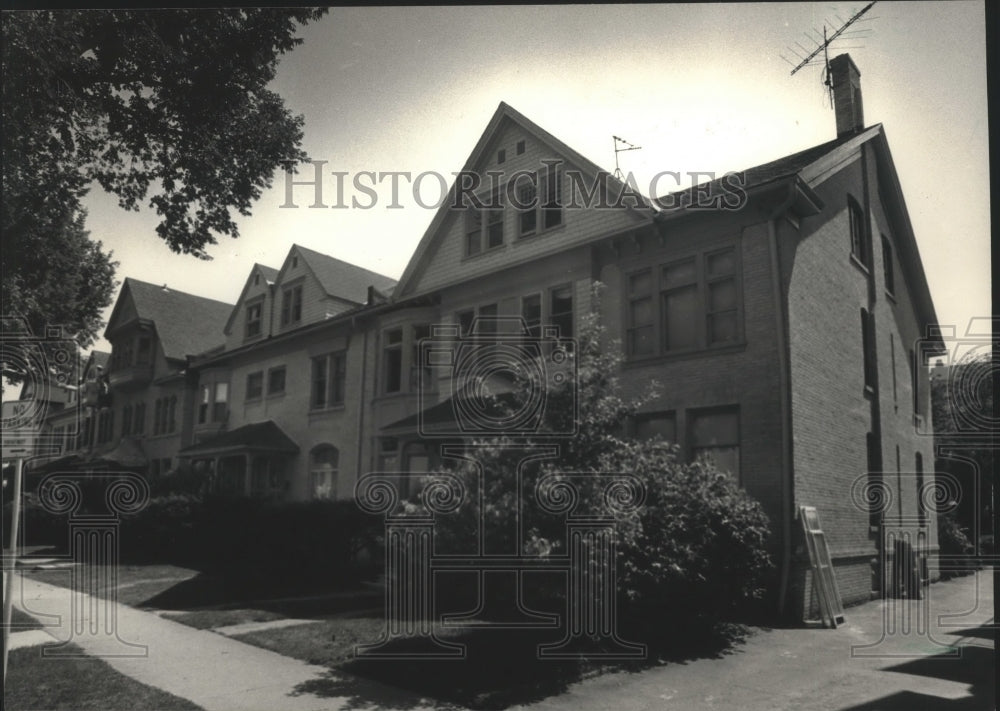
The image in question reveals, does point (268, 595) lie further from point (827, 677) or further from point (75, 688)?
point (827, 677)

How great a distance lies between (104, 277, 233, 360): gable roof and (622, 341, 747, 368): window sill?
838cm

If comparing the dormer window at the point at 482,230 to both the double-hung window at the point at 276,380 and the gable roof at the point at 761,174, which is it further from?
the double-hung window at the point at 276,380

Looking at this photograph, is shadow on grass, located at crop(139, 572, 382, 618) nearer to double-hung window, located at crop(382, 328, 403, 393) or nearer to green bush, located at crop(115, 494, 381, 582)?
green bush, located at crop(115, 494, 381, 582)

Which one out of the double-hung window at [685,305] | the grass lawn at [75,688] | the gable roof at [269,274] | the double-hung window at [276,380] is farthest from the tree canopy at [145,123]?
the double-hung window at [685,305]

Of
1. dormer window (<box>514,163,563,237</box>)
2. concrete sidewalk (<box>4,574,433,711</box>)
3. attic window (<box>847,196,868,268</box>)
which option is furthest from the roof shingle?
attic window (<box>847,196,868,268</box>)

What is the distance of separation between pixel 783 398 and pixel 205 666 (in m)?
8.91

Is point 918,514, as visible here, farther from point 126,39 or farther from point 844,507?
point 126,39

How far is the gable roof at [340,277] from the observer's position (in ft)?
51.6

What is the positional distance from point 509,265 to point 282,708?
986 centimetres

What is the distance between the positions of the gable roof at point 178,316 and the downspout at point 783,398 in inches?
404

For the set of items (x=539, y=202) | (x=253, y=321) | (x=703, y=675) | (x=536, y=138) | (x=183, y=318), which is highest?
(x=536, y=138)

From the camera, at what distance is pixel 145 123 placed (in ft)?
33.4

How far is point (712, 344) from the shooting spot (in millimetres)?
12258

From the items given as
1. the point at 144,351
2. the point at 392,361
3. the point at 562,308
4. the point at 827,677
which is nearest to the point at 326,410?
the point at 392,361
